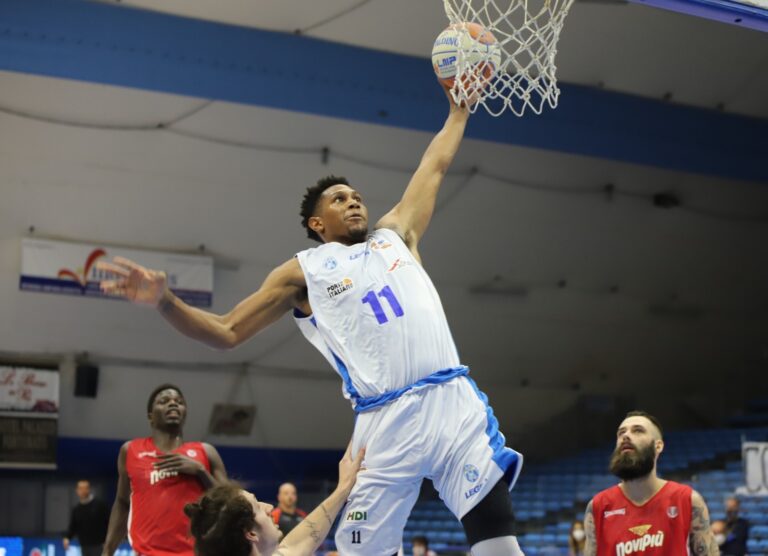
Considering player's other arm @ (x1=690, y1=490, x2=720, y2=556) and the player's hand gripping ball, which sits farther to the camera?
player's other arm @ (x1=690, y1=490, x2=720, y2=556)

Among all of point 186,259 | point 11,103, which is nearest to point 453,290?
point 186,259

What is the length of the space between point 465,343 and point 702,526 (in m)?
16.4

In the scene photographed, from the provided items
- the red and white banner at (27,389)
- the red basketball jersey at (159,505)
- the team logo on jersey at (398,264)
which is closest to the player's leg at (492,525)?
the team logo on jersey at (398,264)

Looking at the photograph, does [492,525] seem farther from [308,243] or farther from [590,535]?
[308,243]

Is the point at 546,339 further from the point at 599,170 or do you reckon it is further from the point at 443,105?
the point at 443,105

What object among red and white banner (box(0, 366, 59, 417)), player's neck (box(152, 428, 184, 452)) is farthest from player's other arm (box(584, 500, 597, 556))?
red and white banner (box(0, 366, 59, 417))

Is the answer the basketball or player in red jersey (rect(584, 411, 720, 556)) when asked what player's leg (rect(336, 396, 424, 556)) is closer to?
the basketball

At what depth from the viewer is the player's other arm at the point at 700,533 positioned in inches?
244

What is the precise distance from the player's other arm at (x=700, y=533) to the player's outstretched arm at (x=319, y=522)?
228 cm

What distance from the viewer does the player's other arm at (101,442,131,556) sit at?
7820 mm

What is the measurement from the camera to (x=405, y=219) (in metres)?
5.60

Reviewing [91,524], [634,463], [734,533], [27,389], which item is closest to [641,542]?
[634,463]

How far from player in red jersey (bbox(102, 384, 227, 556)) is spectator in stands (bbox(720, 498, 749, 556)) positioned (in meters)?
8.28

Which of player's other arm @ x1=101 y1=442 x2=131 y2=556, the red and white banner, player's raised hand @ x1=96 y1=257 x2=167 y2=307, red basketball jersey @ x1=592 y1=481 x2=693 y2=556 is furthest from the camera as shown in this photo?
the red and white banner
